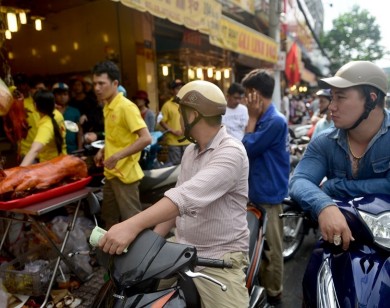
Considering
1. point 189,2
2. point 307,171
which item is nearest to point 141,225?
point 307,171

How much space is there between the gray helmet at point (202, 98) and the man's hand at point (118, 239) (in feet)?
2.49

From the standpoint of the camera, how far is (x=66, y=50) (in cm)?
981

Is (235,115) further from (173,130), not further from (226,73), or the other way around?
(226,73)

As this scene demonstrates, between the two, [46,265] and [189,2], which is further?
[189,2]

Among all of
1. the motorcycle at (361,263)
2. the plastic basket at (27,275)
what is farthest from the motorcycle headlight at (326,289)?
the plastic basket at (27,275)

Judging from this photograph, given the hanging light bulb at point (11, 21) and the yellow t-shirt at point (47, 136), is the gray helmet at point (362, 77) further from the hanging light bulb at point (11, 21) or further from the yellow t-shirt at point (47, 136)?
the hanging light bulb at point (11, 21)

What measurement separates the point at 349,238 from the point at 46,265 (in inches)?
108

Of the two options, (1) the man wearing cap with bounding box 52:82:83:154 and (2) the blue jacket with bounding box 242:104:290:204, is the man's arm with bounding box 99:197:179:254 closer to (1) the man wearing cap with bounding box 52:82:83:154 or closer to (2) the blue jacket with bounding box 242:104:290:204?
(2) the blue jacket with bounding box 242:104:290:204

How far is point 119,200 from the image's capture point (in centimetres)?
358

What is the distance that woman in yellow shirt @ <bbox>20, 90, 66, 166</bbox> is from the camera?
3.54 meters

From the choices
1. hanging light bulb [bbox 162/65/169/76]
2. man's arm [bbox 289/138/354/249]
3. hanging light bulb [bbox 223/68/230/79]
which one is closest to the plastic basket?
man's arm [bbox 289/138/354/249]

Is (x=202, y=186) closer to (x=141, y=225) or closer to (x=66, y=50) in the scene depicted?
(x=141, y=225)

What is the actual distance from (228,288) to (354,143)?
109cm

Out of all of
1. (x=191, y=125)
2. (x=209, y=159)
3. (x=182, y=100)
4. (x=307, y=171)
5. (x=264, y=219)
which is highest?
(x=182, y=100)
